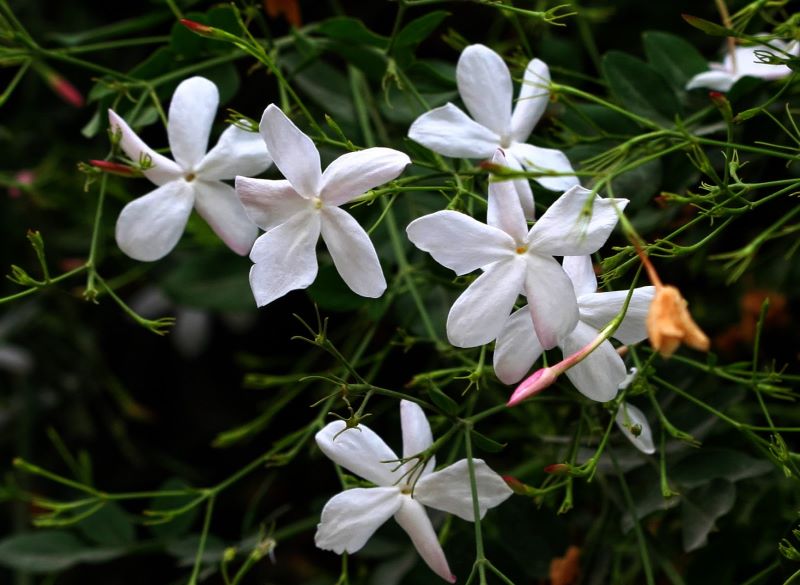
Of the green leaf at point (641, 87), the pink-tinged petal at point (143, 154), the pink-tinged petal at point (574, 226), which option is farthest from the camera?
the green leaf at point (641, 87)

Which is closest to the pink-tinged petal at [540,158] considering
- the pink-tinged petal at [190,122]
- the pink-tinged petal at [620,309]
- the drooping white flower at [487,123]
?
the drooping white flower at [487,123]

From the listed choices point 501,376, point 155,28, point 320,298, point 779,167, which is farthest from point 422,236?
point 155,28

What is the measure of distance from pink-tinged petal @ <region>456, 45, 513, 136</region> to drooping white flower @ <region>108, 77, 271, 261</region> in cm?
14

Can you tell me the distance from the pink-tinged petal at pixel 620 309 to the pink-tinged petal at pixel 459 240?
0.06 m

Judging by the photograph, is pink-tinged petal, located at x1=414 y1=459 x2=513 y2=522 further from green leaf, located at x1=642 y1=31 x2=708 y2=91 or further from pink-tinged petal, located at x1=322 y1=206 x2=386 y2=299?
green leaf, located at x1=642 y1=31 x2=708 y2=91

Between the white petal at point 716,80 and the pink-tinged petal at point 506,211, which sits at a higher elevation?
the pink-tinged petal at point 506,211

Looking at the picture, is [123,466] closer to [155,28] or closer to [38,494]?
[38,494]

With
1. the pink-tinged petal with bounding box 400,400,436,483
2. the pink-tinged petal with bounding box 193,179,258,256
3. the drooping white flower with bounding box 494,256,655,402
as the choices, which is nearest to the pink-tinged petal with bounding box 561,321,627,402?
the drooping white flower with bounding box 494,256,655,402

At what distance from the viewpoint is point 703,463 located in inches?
25.3

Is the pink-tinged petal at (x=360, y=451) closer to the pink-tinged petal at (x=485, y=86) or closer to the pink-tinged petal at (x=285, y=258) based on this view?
the pink-tinged petal at (x=285, y=258)

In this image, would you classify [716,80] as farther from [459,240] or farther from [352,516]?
[352,516]

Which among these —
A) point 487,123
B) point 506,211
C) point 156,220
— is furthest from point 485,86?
point 156,220

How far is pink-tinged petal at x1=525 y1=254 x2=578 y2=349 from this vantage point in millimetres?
467

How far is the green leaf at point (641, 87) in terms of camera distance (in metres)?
0.68
